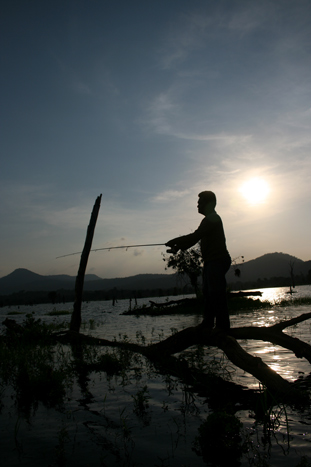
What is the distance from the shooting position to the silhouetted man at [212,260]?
5934mm

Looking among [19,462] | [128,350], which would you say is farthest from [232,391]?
[128,350]

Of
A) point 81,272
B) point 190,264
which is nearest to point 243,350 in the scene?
point 81,272

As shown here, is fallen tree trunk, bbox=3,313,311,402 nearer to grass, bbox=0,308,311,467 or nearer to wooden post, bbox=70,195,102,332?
grass, bbox=0,308,311,467

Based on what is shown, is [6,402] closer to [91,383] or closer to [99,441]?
[91,383]

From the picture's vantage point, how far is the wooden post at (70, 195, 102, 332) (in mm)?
12159

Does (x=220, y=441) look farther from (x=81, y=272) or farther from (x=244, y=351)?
(x=81, y=272)

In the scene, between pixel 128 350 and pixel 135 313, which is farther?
pixel 135 313

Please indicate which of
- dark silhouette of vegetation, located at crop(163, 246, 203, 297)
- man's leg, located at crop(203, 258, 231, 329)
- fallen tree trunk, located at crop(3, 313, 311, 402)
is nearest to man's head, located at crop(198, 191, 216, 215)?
man's leg, located at crop(203, 258, 231, 329)

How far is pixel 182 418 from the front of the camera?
4.04 meters

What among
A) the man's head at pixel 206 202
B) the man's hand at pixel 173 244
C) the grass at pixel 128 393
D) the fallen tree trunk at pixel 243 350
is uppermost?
the man's head at pixel 206 202

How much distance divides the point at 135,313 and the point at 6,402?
27.4 m

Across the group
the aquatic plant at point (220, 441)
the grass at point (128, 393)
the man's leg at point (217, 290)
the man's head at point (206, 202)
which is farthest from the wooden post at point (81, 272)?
the aquatic plant at point (220, 441)

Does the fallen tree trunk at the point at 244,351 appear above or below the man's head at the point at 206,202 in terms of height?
below

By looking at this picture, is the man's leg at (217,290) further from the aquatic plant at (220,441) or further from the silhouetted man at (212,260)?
the aquatic plant at (220,441)
